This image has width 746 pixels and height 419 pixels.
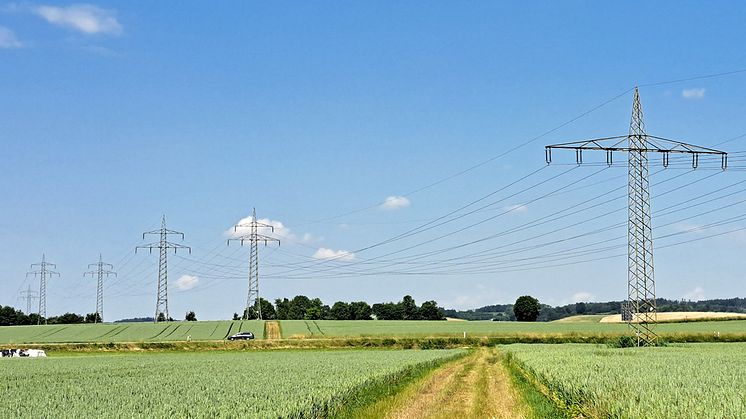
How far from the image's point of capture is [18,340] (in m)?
112

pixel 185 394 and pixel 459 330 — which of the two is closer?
pixel 185 394

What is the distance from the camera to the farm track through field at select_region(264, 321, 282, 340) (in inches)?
4481

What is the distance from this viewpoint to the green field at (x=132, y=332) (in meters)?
112

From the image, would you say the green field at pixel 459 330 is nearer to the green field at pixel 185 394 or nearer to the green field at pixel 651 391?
the green field at pixel 185 394

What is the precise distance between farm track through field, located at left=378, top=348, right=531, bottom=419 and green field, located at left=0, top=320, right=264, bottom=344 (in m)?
71.9

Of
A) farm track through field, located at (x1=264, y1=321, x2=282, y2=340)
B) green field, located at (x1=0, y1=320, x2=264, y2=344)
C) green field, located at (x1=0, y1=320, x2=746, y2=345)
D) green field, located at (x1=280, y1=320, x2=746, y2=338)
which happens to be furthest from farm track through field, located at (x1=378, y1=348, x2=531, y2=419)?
green field, located at (x1=0, y1=320, x2=264, y2=344)

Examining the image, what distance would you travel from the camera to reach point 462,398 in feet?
102

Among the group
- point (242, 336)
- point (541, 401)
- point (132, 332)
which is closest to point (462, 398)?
point (541, 401)

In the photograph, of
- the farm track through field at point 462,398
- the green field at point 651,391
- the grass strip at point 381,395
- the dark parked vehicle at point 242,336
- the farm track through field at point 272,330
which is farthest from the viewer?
the farm track through field at point 272,330

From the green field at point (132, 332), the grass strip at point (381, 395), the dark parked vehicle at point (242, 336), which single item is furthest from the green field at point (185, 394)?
the green field at point (132, 332)

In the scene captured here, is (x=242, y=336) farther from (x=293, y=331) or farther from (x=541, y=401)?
(x=541, y=401)

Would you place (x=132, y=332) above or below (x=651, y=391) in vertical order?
below

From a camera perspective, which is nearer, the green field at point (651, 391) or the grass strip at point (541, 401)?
the green field at point (651, 391)

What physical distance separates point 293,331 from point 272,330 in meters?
5.18
